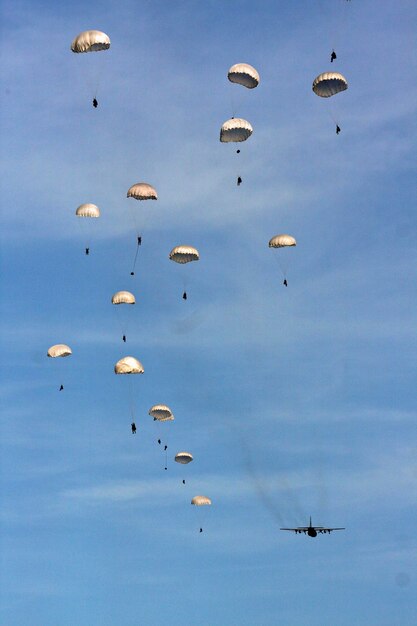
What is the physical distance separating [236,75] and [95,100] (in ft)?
51.2

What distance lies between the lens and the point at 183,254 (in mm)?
140750

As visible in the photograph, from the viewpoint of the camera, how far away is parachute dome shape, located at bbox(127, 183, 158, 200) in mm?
134125

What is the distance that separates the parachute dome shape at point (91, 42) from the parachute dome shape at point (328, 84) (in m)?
23.7

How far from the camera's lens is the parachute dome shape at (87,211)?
5625 inches

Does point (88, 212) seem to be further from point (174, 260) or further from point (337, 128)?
point (337, 128)

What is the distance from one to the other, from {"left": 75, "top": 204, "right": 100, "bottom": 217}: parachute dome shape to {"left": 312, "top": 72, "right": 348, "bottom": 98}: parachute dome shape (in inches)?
1226

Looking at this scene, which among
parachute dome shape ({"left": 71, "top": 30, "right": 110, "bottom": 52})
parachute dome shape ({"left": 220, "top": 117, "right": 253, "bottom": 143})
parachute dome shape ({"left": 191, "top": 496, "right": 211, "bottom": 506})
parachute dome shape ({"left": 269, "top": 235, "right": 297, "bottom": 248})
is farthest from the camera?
parachute dome shape ({"left": 191, "top": 496, "right": 211, "bottom": 506})

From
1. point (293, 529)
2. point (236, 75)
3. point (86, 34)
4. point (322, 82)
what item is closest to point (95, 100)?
point (86, 34)

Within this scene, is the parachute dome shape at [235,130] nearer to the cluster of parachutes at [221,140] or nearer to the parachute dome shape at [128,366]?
the cluster of parachutes at [221,140]

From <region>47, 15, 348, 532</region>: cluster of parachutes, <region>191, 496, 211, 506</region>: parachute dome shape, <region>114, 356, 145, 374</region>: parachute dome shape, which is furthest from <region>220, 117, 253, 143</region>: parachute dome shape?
<region>191, 496, 211, 506</region>: parachute dome shape

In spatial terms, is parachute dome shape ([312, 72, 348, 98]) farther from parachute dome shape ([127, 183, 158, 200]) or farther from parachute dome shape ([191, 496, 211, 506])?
parachute dome shape ([191, 496, 211, 506])

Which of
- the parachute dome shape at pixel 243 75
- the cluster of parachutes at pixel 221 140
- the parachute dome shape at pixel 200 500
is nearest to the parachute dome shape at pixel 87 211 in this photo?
the cluster of parachutes at pixel 221 140

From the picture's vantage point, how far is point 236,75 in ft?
418

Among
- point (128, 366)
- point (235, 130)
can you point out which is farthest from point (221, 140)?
point (128, 366)
